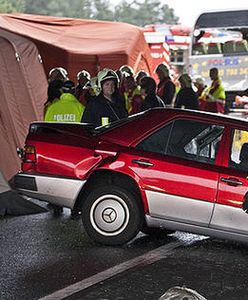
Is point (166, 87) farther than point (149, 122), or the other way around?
point (166, 87)

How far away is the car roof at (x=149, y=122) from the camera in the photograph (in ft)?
25.1

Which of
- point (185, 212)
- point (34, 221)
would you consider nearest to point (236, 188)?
point (185, 212)

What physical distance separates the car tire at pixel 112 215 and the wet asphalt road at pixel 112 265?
0.13m

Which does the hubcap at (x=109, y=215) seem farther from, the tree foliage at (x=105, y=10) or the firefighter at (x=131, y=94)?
the tree foliage at (x=105, y=10)

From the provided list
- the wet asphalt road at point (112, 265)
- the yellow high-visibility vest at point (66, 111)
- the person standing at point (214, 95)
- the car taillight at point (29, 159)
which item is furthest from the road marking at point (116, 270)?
the person standing at point (214, 95)

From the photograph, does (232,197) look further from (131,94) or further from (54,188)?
(131,94)

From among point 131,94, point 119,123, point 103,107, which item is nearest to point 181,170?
point 119,123

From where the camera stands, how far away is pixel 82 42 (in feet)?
59.3

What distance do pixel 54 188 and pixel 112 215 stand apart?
0.67 meters

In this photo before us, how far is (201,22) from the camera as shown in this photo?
23938mm

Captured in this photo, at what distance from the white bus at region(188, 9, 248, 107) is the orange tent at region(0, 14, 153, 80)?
4.40 m

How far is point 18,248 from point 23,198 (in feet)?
6.58

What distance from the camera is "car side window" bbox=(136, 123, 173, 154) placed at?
7.64m

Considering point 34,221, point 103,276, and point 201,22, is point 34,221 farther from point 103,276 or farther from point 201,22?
point 201,22
